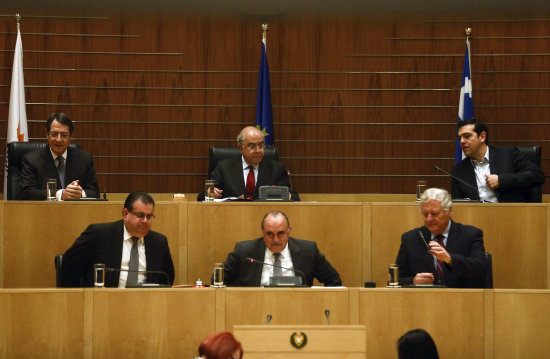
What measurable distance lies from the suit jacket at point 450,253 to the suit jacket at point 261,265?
18.3 inches

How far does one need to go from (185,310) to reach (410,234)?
1.70 meters

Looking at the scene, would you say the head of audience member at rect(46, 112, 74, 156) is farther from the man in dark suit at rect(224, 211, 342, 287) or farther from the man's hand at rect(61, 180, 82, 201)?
the man in dark suit at rect(224, 211, 342, 287)

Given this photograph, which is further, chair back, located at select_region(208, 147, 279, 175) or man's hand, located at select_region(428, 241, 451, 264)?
chair back, located at select_region(208, 147, 279, 175)

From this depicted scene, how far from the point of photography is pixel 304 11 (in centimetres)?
874

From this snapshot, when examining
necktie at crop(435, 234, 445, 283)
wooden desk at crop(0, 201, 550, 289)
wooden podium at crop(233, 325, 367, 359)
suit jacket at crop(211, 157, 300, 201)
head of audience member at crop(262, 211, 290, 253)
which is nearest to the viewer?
wooden podium at crop(233, 325, 367, 359)

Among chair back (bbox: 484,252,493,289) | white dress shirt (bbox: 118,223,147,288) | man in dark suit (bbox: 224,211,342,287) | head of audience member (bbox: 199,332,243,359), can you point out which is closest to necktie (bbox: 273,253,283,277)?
man in dark suit (bbox: 224,211,342,287)

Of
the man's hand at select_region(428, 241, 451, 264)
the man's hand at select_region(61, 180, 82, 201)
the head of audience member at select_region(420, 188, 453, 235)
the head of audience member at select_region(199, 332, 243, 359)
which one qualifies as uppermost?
the man's hand at select_region(61, 180, 82, 201)

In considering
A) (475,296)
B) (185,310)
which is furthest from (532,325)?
(185,310)

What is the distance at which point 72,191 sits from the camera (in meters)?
6.36

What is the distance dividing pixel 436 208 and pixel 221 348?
8.68ft

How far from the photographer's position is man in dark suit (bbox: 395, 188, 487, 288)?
557cm

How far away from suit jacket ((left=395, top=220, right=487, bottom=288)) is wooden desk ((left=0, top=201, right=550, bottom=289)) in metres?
0.50

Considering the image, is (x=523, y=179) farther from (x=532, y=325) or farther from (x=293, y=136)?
(x=293, y=136)

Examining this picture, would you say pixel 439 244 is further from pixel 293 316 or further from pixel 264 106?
pixel 264 106
